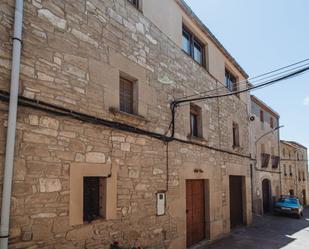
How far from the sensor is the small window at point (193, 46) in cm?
863

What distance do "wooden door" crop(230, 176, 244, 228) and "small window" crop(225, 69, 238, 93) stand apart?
377 cm

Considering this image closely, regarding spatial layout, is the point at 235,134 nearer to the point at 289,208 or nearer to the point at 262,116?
the point at 289,208

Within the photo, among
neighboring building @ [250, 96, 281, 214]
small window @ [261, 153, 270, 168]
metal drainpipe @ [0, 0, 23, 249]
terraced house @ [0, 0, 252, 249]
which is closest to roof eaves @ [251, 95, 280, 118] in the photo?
neighboring building @ [250, 96, 281, 214]

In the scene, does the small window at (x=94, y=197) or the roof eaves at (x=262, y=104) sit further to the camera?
the roof eaves at (x=262, y=104)

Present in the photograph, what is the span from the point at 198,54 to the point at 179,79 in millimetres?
2339

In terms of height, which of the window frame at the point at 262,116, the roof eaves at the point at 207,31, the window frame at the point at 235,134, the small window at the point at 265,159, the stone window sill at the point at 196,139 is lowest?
the small window at the point at 265,159

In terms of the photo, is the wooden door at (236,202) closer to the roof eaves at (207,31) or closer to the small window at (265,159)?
the roof eaves at (207,31)

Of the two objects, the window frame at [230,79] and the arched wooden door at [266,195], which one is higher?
the window frame at [230,79]

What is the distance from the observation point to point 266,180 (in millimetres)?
18234

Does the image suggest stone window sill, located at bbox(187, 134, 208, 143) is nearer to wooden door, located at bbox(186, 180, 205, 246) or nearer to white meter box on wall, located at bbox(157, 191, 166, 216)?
wooden door, located at bbox(186, 180, 205, 246)

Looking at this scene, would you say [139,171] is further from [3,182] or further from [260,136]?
[260,136]

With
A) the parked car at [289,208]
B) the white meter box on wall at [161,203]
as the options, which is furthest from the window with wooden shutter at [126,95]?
the parked car at [289,208]

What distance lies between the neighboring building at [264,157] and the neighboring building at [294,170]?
3.40 metres

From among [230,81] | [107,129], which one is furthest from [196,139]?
[230,81]
